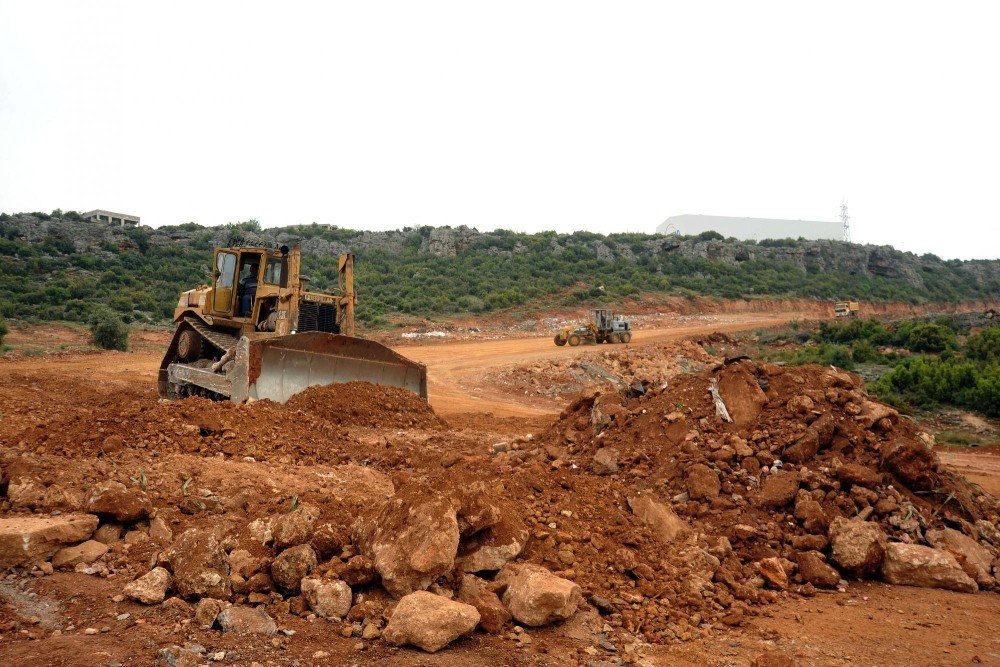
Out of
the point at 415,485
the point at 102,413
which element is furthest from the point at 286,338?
the point at 415,485

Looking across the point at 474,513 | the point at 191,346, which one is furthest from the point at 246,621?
the point at 191,346

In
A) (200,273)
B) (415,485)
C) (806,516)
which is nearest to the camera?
(415,485)

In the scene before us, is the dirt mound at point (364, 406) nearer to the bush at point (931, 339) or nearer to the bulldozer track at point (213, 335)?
the bulldozer track at point (213, 335)

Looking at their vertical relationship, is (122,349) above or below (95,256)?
below

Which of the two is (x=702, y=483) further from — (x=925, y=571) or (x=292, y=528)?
(x=292, y=528)

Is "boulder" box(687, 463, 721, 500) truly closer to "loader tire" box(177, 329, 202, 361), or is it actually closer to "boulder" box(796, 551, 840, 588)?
"boulder" box(796, 551, 840, 588)

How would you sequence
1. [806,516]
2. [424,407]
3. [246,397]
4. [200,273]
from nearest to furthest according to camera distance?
1. [806,516]
2. [246,397]
3. [424,407]
4. [200,273]

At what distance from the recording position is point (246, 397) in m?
9.90

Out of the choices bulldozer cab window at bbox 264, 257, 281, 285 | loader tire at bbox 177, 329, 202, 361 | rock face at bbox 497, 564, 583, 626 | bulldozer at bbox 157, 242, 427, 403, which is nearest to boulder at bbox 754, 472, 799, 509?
rock face at bbox 497, 564, 583, 626

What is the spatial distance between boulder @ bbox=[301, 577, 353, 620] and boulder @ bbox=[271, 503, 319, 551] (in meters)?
0.35

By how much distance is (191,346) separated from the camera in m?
12.1

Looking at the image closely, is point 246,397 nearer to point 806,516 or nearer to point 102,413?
point 102,413

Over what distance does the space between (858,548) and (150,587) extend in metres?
4.84

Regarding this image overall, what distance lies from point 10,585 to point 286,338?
6.47m
